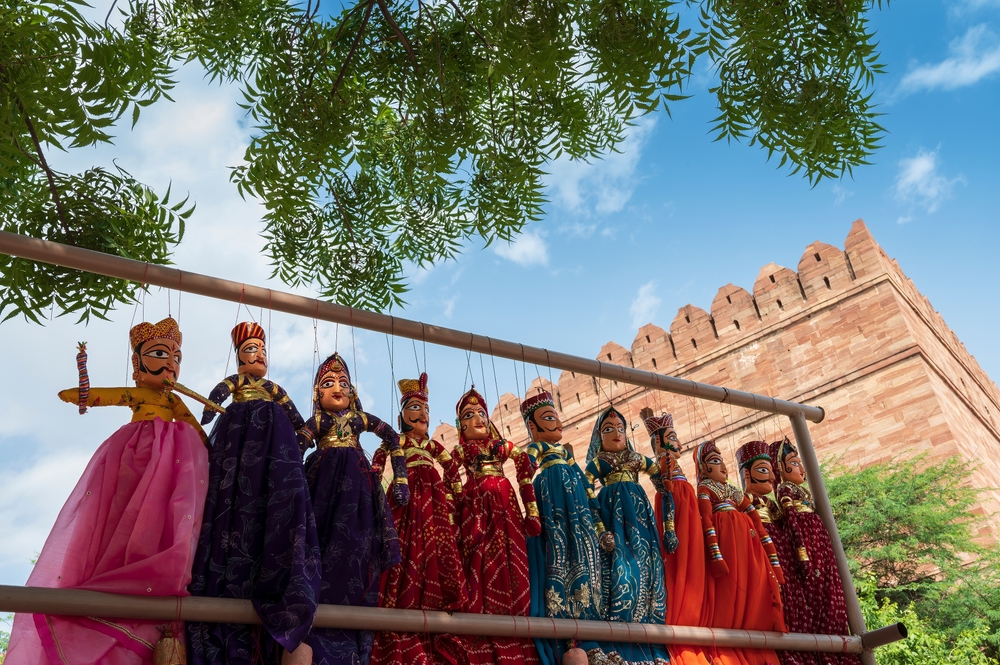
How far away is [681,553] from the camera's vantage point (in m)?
4.33

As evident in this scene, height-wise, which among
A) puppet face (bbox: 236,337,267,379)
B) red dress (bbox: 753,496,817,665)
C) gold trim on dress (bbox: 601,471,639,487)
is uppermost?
puppet face (bbox: 236,337,267,379)

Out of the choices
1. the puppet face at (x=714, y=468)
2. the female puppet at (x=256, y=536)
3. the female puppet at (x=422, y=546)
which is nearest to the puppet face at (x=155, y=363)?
the female puppet at (x=256, y=536)

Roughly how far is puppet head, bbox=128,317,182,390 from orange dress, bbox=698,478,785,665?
8.28ft

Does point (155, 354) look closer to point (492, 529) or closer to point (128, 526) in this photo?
point (128, 526)

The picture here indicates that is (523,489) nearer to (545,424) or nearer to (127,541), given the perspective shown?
(545,424)

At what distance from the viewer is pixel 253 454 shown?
130 inches

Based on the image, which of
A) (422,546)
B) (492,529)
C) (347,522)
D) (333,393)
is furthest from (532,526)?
(333,393)

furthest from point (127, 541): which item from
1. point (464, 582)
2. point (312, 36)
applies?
point (312, 36)

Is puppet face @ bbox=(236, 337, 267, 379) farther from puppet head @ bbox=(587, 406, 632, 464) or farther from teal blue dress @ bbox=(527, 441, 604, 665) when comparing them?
puppet head @ bbox=(587, 406, 632, 464)

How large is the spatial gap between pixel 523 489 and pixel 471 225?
2.37m

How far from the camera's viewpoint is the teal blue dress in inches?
149

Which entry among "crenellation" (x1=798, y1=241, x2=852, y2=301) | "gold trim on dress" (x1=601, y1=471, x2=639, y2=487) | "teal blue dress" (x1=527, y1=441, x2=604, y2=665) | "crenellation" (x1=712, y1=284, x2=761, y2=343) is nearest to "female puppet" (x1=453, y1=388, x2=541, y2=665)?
"teal blue dress" (x1=527, y1=441, x2=604, y2=665)

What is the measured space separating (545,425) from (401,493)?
35.5 inches

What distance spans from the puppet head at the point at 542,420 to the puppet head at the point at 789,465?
60.0 inches
